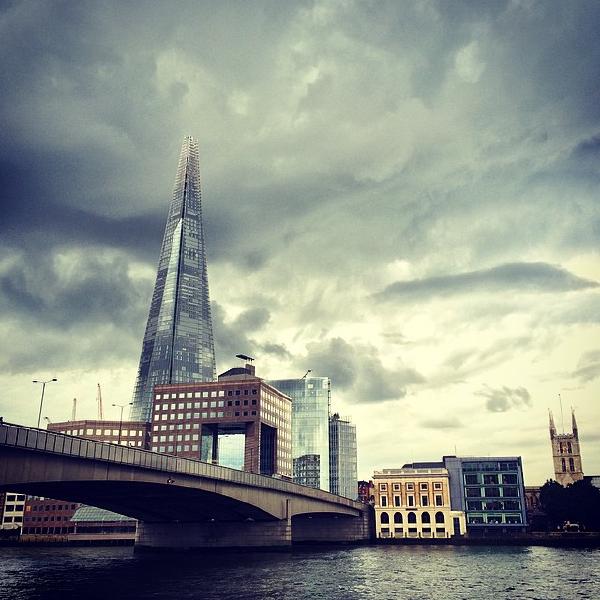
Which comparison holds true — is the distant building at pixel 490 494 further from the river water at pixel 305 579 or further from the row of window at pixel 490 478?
the river water at pixel 305 579

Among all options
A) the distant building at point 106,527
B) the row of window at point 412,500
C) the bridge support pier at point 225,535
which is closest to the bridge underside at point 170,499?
the bridge support pier at point 225,535

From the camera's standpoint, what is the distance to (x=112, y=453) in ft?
241

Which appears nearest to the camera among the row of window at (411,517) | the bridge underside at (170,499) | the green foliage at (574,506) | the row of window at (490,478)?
the bridge underside at (170,499)

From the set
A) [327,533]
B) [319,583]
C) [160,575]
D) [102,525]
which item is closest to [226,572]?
[160,575]

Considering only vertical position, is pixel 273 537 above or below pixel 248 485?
below

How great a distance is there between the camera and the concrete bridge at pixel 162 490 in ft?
206

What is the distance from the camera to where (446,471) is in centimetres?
18038

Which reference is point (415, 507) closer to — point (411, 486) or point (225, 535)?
point (411, 486)

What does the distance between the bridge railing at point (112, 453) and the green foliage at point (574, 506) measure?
283 ft

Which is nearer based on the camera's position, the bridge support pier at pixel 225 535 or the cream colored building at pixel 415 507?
the bridge support pier at pixel 225 535

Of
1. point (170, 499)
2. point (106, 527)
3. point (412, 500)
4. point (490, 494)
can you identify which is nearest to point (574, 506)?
point (490, 494)

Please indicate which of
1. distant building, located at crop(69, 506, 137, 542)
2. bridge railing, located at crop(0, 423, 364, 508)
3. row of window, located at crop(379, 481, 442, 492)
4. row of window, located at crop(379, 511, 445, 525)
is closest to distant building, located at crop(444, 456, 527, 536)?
row of window, located at crop(379, 481, 442, 492)

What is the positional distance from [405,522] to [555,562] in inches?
3537

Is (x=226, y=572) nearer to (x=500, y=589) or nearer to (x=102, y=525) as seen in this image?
(x=500, y=589)
